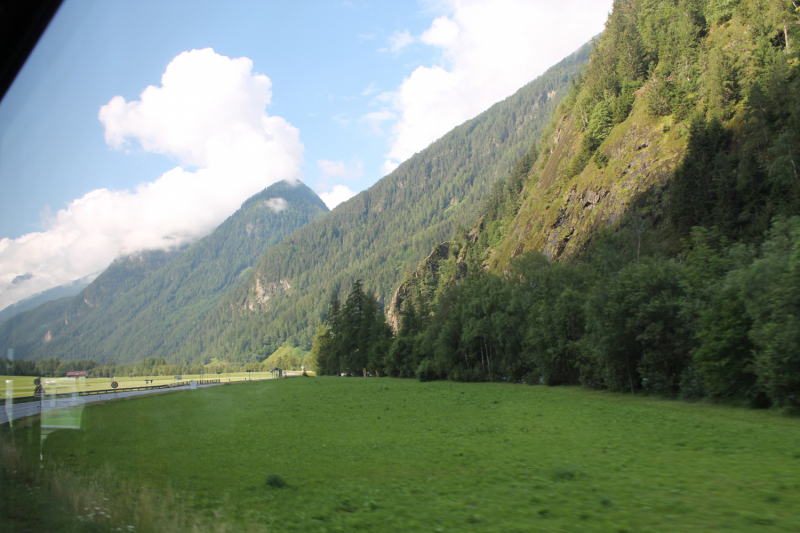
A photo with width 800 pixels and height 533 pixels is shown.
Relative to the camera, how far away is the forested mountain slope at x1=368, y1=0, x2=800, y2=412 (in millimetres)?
23453

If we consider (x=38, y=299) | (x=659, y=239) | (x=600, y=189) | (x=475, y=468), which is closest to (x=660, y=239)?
(x=659, y=239)

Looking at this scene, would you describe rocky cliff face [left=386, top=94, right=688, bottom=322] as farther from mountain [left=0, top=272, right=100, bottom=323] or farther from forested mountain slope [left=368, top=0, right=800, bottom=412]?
mountain [left=0, top=272, right=100, bottom=323]

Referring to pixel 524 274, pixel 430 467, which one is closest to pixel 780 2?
pixel 524 274

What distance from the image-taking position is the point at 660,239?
208 feet

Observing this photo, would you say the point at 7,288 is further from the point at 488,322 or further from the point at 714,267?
the point at 488,322

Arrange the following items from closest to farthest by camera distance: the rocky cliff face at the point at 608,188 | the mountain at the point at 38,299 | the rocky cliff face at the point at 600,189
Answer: the mountain at the point at 38,299, the rocky cliff face at the point at 600,189, the rocky cliff face at the point at 608,188

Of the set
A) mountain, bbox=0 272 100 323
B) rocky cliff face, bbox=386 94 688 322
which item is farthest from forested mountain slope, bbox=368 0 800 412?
mountain, bbox=0 272 100 323

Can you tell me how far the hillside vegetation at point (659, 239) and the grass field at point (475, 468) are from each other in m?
5.11

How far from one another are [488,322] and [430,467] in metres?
47.5

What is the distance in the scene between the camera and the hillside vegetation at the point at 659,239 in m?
23.5

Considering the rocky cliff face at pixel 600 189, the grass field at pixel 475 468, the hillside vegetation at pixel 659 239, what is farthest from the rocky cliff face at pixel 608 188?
the grass field at pixel 475 468

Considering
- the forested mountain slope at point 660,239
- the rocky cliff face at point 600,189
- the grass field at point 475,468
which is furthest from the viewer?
the rocky cliff face at point 600,189

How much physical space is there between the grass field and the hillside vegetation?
5108 millimetres

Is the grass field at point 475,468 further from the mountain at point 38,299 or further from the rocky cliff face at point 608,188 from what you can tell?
the rocky cliff face at point 608,188
